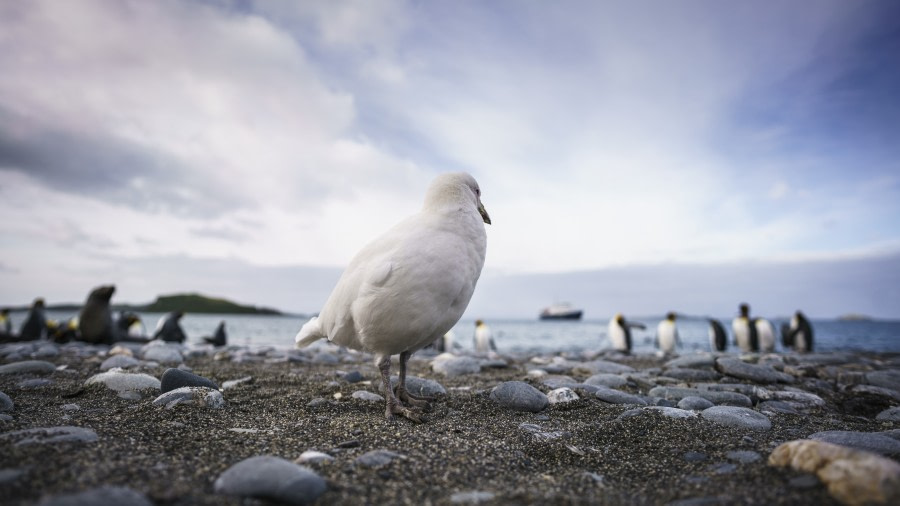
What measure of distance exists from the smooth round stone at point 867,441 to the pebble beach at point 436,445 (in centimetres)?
1

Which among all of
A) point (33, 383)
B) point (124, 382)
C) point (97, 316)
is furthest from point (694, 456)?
point (97, 316)

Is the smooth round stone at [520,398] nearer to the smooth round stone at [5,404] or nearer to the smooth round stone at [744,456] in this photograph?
the smooth round stone at [744,456]

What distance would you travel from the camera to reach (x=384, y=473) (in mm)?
2539

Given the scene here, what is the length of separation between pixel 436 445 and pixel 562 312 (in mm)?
100253

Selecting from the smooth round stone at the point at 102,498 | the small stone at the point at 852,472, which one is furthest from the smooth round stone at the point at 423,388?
the small stone at the point at 852,472

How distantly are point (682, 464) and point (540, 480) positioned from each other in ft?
→ 3.29

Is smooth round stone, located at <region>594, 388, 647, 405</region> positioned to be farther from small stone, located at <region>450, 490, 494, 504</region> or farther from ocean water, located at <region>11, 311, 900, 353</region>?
ocean water, located at <region>11, 311, 900, 353</region>

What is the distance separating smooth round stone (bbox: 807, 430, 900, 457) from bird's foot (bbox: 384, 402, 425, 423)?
2.90 metres

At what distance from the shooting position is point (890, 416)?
4.64 meters

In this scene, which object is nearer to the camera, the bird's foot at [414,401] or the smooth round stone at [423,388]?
the bird's foot at [414,401]

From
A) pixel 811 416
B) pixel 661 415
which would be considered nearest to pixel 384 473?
pixel 661 415

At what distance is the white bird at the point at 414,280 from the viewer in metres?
3.58

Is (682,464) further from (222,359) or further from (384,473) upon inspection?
(222,359)

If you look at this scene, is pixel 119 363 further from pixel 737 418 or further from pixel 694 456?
pixel 737 418
